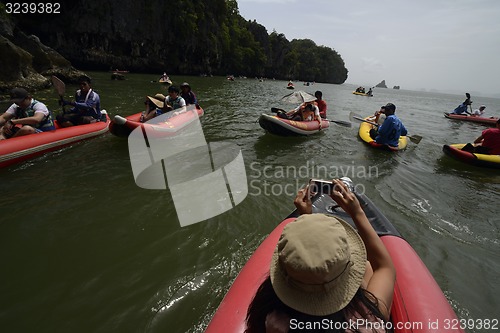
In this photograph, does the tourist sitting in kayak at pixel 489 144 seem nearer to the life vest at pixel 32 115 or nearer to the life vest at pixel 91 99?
the life vest at pixel 91 99

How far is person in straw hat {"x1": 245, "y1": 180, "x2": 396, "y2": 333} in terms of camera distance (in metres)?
1.07

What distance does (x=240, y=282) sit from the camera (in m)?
2.15

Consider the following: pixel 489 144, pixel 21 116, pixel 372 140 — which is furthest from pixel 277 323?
pixel 489 144

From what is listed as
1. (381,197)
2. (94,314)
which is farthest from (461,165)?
(94,314)

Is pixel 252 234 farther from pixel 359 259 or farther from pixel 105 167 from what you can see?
pixel 105 167

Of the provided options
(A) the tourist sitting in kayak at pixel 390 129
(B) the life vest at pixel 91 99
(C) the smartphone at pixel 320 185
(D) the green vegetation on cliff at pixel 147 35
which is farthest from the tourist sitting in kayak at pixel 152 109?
(D) the green vegetation on cliff at pixel 147 35

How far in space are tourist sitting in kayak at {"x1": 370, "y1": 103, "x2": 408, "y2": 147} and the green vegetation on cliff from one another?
35871 millimetres

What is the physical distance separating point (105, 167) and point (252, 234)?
362cm

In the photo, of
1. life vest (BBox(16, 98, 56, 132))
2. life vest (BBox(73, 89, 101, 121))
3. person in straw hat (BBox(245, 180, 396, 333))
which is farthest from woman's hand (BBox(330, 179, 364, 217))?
life vest (BBox(73, 89, 101, 121))

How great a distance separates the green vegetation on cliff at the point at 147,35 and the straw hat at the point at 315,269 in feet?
126

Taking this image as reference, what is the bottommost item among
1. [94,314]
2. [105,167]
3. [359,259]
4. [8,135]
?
[94,314]

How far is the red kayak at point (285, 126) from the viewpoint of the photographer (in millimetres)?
8023

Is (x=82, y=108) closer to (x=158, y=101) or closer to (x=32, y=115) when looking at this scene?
(x=32, y=115)

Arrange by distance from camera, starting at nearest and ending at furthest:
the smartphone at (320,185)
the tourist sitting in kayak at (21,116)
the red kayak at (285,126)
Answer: the smartphone at (320,185) → the tourist sitting in kayak at (21,116) → the red kayak at (285,126)
